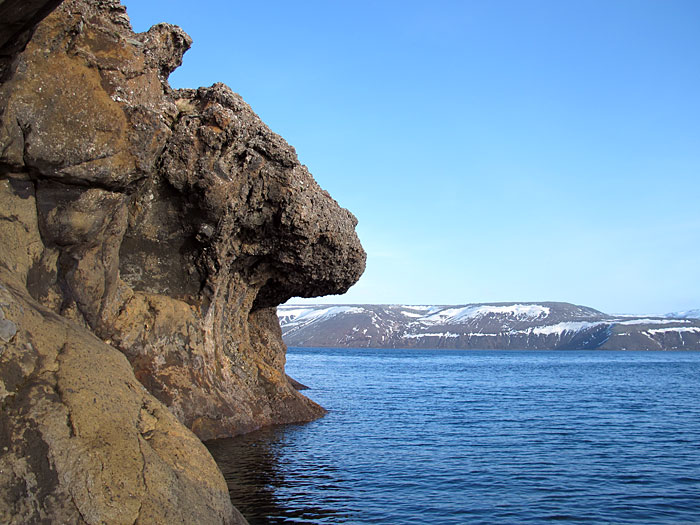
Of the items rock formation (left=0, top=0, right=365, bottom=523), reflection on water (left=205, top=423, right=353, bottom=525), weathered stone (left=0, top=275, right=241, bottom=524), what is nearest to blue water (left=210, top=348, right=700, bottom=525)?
reflection on water (left=205, top=423, right=353, bottom=525)

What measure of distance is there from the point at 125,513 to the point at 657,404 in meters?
36.7

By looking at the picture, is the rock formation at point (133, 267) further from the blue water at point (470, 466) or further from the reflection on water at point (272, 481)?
the blue water at point (470, 466)

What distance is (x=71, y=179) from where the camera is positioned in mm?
12352

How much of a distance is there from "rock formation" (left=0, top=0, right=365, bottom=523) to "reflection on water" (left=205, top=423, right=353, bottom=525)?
1.58 m

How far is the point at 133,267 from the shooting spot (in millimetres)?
19547

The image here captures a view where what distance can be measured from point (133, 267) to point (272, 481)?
8.61m

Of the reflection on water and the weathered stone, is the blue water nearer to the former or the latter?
the reflection on water

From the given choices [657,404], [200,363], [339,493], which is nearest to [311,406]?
[200,363]

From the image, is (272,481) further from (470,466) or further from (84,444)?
(84,444)


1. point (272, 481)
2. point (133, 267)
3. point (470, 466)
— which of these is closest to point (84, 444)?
point (272, 481)

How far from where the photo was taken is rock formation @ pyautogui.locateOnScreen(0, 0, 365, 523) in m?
7.93

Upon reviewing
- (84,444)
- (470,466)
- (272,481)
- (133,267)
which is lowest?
(470,466)

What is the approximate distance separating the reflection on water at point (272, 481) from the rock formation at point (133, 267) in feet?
5.20

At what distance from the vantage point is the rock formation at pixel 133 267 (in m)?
7.93
